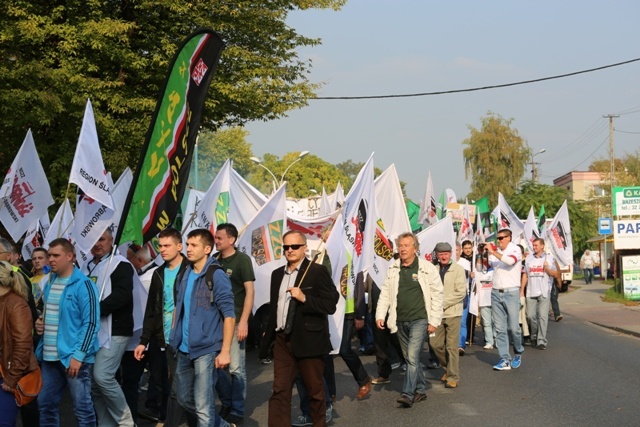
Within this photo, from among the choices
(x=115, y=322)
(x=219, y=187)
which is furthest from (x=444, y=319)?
(x=115, y=322)

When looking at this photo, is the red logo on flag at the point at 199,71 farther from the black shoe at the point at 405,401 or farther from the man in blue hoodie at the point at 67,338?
the black shoe at the point at 405,401

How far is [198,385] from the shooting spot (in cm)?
688

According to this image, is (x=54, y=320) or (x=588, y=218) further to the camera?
(x=588, y=218)

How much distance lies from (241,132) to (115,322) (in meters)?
68.2

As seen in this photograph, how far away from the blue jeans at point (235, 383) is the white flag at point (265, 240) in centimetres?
269

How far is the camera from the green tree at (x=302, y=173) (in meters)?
98.8

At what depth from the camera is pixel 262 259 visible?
1187 cm

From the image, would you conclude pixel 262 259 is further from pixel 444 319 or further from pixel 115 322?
pixel 115 322

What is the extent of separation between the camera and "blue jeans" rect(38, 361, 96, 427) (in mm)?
6961

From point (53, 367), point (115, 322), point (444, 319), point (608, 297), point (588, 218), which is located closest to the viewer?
point (53, 367)

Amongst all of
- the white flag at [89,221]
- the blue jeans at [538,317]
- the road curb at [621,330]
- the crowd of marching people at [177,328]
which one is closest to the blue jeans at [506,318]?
the blue jeans at [538,317]

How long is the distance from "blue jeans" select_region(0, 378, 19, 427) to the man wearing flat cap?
5648 mm

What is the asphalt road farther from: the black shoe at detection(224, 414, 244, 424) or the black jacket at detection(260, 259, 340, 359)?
the black jacket at detection(260, 259, 340, 359)

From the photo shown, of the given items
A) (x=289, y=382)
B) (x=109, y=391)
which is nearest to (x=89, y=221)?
(x=109, y=391)
